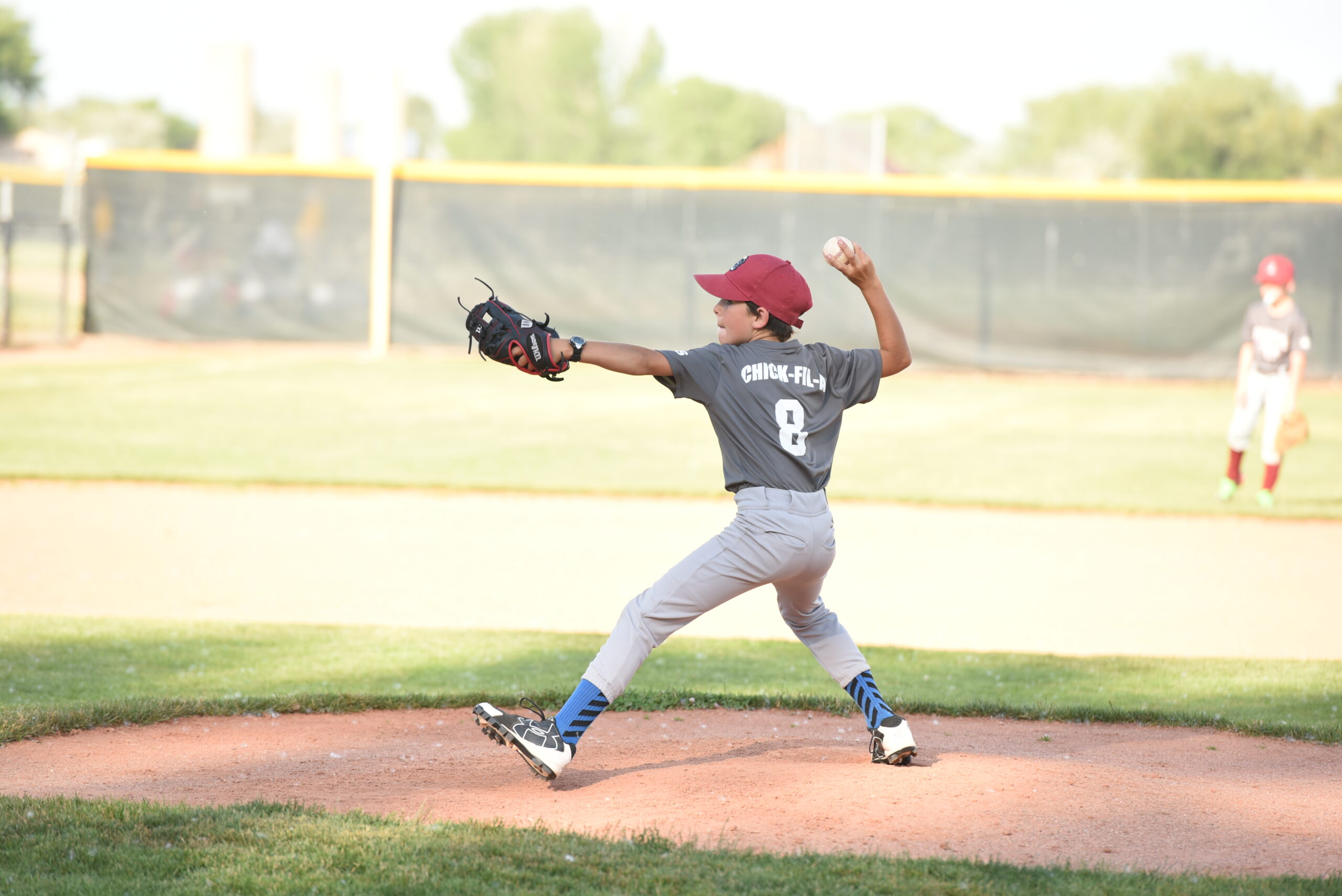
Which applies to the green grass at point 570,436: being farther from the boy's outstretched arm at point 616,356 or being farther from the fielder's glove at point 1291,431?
the boy's outstretched arm at point 616,356

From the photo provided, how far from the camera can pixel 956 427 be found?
15930 mm

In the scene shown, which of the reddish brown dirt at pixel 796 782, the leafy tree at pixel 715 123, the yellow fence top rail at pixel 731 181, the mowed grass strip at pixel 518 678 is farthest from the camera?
the leafy tree at pixel 715 123

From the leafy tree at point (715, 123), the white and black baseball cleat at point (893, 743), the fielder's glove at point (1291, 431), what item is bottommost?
the white and black baseball cleat at point (893, 743)

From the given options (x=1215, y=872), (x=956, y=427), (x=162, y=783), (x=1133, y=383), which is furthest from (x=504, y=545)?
(x=1133, y=383)

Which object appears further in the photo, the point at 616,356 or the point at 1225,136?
the point at 1225,136

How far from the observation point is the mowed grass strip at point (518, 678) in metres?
5.11

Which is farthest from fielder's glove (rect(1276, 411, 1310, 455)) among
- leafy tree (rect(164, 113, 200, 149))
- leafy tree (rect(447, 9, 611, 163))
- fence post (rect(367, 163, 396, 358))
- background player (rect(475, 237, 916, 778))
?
leafy tree (rect(164, 113, 200, 149))

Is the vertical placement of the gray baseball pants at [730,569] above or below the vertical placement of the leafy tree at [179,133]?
below

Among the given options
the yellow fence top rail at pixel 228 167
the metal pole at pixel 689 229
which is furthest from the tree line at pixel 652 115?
the yellow fence top rail at pixel 228 167

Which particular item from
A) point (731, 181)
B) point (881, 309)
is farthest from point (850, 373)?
point (731, 181)

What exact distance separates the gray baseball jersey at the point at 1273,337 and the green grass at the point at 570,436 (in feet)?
4.16

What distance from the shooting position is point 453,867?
3.14 metres

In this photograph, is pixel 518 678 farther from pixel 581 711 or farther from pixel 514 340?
pixel 514 340

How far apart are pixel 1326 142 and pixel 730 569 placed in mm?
58634
